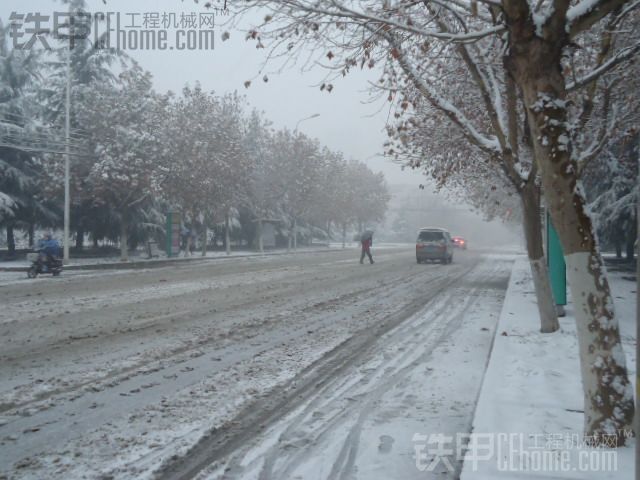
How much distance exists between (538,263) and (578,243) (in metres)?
5.23

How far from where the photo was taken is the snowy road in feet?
13.9

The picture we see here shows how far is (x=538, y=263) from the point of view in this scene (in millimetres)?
8992

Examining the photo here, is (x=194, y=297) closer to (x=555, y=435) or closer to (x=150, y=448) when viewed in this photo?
(x=150, y=448)

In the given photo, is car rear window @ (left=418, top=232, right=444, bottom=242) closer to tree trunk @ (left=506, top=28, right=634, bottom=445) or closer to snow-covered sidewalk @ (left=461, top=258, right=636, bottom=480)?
snow-covered sidewalk @ (left=461, top=258, right=636, bottom=480)

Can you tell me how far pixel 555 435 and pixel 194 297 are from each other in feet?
34.7

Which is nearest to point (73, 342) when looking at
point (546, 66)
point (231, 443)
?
point (231, 443)

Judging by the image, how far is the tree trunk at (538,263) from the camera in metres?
8.88

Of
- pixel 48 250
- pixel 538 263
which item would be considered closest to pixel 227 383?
pixel 538 263

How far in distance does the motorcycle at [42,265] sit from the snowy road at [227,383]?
759 cm

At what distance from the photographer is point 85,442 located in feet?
14.7

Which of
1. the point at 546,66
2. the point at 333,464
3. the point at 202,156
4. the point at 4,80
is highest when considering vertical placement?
the point at 4,80

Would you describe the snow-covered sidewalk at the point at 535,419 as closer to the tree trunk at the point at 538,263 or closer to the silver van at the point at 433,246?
the tree trunk at the point at 538,263

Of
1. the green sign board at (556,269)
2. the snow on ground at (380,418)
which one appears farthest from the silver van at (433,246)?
the snow on ground at (380,418)

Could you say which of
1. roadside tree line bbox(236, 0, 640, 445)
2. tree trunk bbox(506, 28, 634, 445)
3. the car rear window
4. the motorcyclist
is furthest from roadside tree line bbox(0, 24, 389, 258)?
tree trunk bbox(506, 28, 634, 445)
